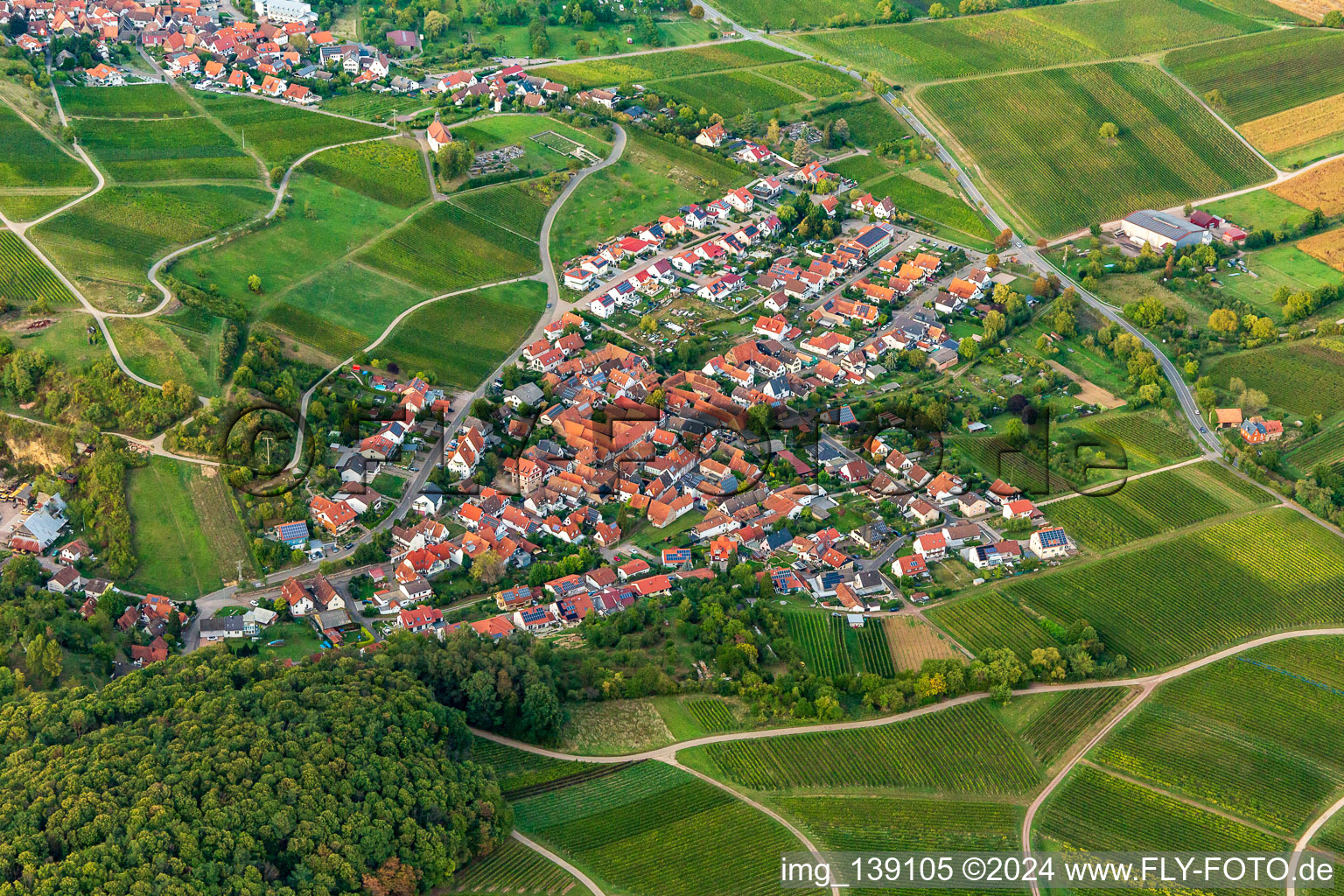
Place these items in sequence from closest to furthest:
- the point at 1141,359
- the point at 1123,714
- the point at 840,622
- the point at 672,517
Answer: the point at 1123,714, the point at 840,622, the point at 672,517, the point at 1141,359

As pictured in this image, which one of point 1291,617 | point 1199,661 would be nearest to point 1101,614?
point 1199,661

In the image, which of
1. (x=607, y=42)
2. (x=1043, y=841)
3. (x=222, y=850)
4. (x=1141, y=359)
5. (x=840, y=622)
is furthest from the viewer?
(x=607, y=42)

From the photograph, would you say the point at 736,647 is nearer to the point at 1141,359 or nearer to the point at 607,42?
the point at 1141,359

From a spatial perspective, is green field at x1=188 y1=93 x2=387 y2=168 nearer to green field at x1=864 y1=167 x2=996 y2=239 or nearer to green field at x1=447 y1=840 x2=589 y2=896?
green field at x1=864 y1=167 x2=996 y2=239

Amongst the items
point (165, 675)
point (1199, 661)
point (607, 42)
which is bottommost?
point (1199, 661)

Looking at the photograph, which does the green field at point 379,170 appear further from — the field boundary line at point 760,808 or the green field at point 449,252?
the field boundary line at point 760,808

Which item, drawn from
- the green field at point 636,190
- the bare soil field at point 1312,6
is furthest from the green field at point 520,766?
the bare soil field at point 1312,6
